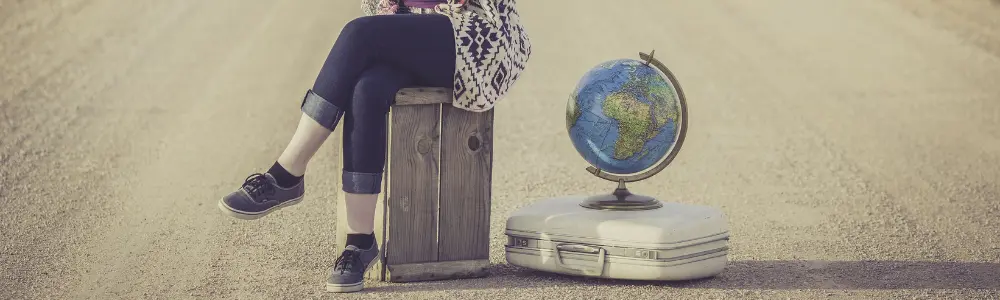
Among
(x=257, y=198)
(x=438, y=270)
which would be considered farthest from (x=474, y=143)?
(x=257, y=198)

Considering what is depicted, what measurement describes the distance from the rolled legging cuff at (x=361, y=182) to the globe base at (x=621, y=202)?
104 centimetres

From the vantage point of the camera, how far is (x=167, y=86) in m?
12.9

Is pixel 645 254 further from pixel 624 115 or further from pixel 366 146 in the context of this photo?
pixel 366 146

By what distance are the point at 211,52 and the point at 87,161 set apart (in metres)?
5.01

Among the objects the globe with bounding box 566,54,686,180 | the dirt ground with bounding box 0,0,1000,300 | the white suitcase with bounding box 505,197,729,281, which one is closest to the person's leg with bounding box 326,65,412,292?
the dirt ground with bounding box 0,0,1000,300

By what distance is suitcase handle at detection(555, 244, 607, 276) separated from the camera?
19.6 ft

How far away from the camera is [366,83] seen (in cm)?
564

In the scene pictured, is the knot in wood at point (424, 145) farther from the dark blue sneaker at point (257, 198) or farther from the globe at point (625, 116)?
the globe at point (625, 116)

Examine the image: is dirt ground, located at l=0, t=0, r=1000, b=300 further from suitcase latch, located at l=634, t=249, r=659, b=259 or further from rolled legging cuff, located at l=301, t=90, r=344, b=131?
rolled legging cuff, located at l=301, t=90, r=344, b=131

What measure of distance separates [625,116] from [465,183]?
0.74m

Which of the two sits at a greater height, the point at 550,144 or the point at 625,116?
the point at 625,116

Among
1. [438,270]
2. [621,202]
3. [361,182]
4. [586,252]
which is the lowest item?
[438,270]

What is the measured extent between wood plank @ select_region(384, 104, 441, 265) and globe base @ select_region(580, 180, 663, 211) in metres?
0.71

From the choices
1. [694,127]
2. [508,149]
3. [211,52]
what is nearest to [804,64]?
[694,127]
